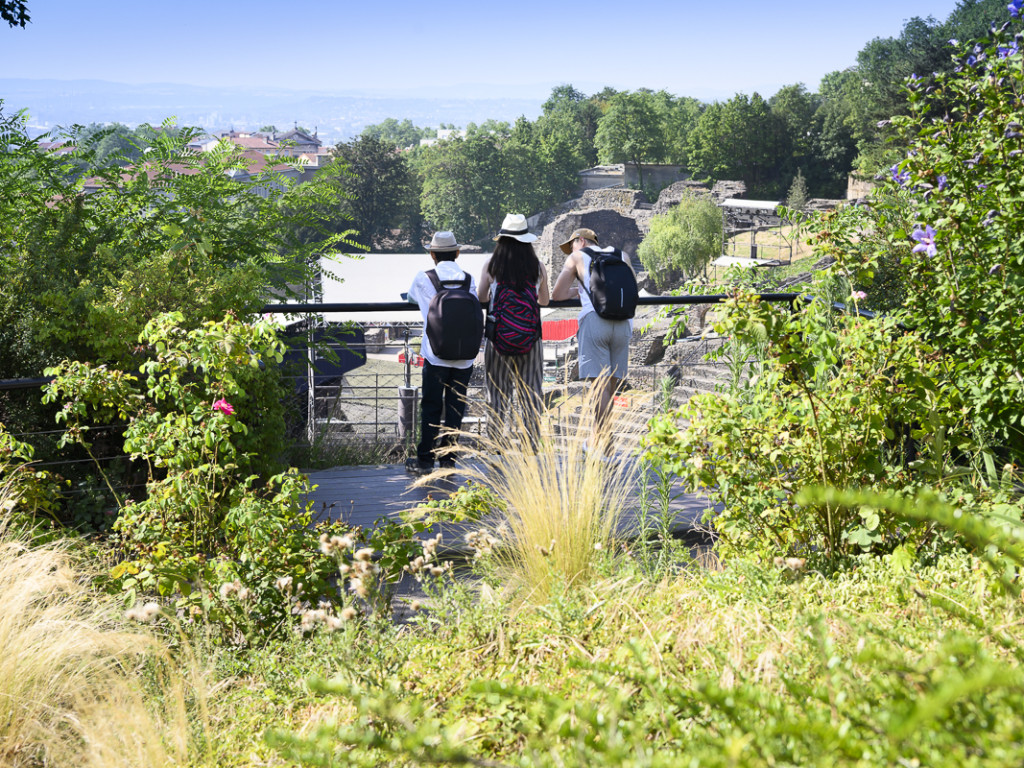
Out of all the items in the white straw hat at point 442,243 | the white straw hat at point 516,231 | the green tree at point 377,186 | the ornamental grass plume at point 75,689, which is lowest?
the ornamental grass plume at point 75,689

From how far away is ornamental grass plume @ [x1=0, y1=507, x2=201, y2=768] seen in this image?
181 centimetres

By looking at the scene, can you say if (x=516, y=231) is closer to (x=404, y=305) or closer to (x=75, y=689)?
(x=404, y=305)

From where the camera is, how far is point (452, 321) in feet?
14.4

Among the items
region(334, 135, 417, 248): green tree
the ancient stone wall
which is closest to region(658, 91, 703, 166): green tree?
the ancient stone wall

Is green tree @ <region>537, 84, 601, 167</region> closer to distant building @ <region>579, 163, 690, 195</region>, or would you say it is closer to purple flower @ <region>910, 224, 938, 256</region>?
distant building @ <region>579, 163, 690, 195</region>

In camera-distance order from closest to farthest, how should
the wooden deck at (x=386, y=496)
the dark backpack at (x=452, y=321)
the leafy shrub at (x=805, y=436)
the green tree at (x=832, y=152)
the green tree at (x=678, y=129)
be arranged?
1. the leafy shrub at (x=805, y=436)
2. the wooden deck at (x=386, y=496)
3. the dark backpack at (x=452, y=321)
4. the green tree at (x=832, y=152)
5. the green tree at (x=678, y=129)

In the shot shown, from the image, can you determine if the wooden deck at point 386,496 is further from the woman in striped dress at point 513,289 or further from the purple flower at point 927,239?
the purple flower at point 927,239

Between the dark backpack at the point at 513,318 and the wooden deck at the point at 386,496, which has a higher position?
the dark backpack at the point at 513,318

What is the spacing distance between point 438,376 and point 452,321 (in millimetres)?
319

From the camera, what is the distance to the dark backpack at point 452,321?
14.4ft

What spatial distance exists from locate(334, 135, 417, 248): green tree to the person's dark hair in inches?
2769

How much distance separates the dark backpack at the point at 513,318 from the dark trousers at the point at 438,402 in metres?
0.26

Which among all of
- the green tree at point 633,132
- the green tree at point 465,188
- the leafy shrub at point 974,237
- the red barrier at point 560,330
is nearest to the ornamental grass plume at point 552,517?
the leafy shrub at point 974,237

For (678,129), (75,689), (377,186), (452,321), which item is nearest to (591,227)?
(377,186)
